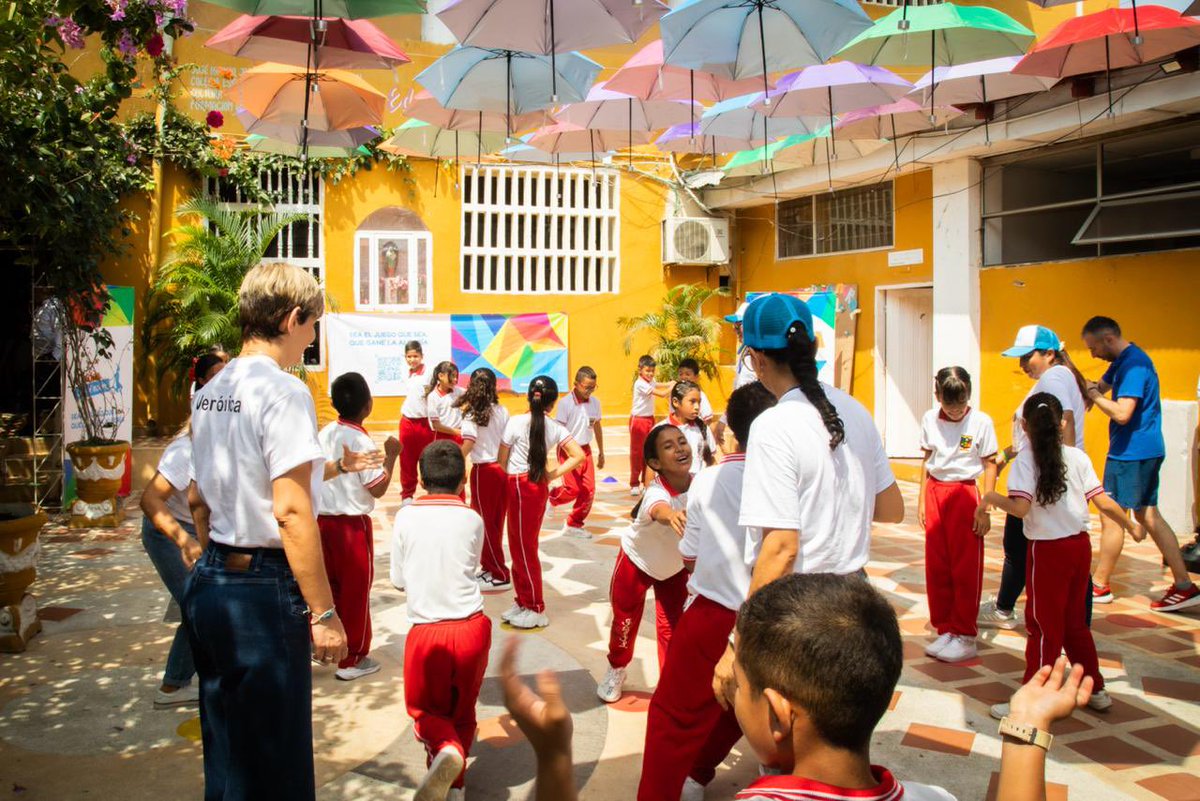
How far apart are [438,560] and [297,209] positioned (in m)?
10.7

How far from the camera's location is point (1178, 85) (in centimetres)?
796

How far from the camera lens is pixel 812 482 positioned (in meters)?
2.60

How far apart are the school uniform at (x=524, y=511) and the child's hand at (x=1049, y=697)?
430 centimetres

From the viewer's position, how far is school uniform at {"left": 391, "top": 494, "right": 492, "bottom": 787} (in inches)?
133

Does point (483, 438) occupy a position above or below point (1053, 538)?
above

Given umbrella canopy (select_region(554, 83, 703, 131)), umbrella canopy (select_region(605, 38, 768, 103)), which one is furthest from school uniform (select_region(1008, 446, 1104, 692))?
umbrella canopy (select_region(554, 83, 703, 131))

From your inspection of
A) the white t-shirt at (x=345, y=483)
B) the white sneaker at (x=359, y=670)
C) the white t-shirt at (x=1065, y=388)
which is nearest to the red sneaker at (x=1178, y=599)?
the white t-shirt at (x=1065, y=388)

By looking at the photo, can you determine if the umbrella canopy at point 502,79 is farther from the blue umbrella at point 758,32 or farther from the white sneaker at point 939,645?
the white sneaker at point 939,645

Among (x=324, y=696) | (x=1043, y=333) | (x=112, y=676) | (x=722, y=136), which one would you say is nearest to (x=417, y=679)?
(x=324, y=696)

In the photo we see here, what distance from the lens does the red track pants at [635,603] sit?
4.02m

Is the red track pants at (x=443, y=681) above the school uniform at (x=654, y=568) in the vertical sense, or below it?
below

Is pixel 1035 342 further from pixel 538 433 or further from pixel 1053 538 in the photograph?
pixel 538 433

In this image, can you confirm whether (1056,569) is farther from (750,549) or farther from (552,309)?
(552,309)

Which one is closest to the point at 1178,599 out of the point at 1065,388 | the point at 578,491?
Result: the point at 1065,388
